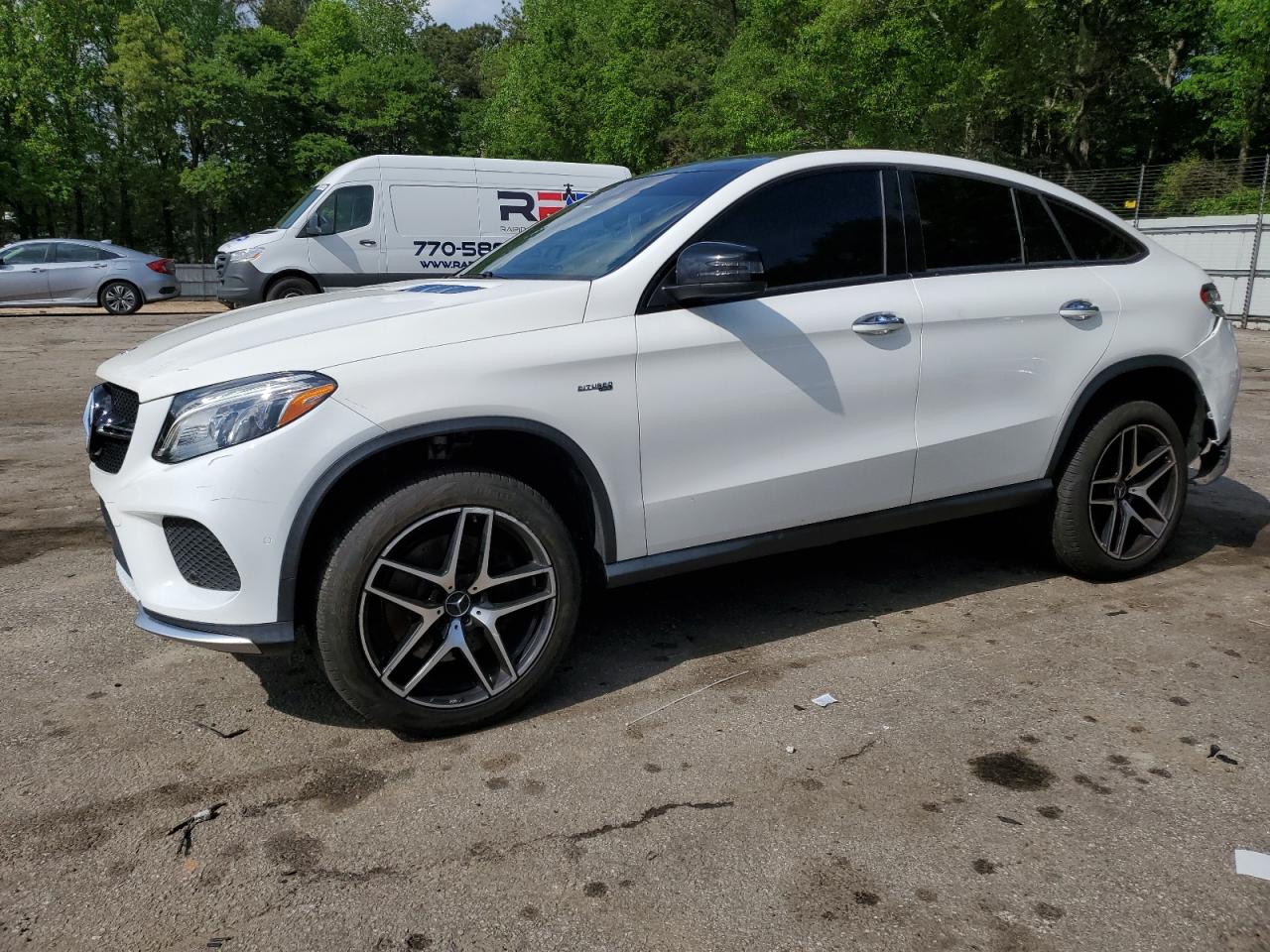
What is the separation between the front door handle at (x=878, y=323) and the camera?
3.68 m

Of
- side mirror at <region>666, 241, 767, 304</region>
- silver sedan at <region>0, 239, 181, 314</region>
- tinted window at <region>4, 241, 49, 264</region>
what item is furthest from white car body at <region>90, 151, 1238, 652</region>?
tinted window at <region>4, 241, 49, 264</region>

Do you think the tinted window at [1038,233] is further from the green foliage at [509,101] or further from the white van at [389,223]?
the green foliage at [509,101]

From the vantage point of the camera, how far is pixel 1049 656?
373 centimetres

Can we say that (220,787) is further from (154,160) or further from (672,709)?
(154,160)

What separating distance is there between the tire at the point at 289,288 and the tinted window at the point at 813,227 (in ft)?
43.5

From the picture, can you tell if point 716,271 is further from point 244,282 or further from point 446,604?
point 244,282

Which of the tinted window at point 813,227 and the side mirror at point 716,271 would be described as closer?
the side mirror at point 716,271

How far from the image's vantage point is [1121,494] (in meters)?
4.45

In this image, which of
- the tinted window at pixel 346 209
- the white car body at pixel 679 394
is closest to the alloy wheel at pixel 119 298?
the tinted window at pixel 346 209

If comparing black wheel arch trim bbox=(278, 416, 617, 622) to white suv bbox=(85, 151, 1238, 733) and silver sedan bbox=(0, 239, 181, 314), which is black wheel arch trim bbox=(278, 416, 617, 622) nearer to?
white suv bbox=(85, 151, 1238, 733)

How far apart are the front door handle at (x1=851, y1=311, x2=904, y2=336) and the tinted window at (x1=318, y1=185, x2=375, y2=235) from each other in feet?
45.1

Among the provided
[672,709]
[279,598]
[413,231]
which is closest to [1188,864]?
[672,709]

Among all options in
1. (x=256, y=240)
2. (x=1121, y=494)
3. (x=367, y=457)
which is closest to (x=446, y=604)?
(x=367, y=457)

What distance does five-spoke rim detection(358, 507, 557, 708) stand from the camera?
3018mm
